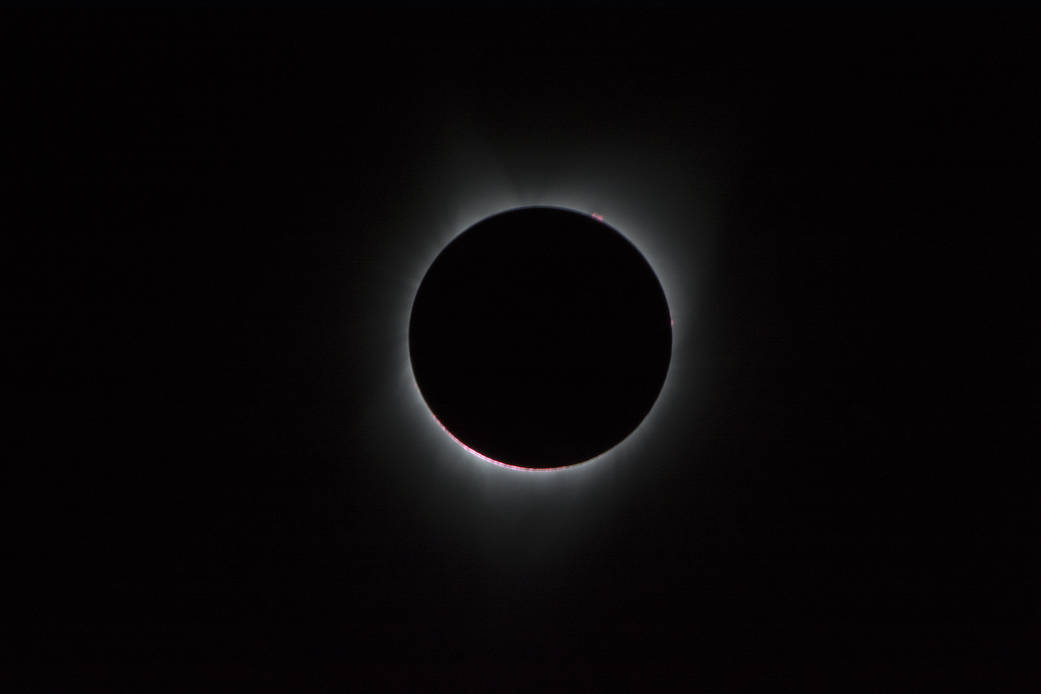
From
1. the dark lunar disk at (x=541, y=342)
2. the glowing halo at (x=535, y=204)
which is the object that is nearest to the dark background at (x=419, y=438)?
the glowing halo at (x=535, y=204)

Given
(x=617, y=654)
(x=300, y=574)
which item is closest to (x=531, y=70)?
(x=300, y=574)

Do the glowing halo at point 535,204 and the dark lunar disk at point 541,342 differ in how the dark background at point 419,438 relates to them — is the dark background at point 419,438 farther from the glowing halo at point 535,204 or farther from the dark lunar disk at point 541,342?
the dark lunar disk at point 541,342

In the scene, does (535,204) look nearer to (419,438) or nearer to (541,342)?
(541,342)

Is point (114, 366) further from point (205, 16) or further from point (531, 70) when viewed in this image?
point (531, 70)

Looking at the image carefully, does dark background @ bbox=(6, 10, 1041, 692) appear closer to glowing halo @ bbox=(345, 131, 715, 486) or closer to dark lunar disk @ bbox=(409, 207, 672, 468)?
glowing halo @ bbox=(345, 131, 715, 486)

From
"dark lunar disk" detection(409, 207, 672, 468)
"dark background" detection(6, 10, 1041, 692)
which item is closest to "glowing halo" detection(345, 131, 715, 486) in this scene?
"dark background" detection(6, 10, 1041, 692)

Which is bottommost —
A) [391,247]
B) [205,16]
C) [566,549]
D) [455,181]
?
[566,549]
